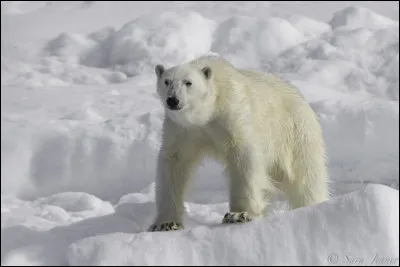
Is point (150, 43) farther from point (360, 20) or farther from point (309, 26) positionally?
point (360, 20)

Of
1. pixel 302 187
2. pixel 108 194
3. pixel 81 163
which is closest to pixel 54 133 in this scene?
pixel 81 163

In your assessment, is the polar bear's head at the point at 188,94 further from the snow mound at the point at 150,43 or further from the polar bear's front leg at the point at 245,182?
the snow mound at the point at 150,43

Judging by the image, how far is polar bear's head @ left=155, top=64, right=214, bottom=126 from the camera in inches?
156

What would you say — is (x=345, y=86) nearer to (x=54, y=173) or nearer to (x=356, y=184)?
(x=356, y=184)

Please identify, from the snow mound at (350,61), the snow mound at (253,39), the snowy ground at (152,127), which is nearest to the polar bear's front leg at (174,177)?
the snowy ground at (152,127)

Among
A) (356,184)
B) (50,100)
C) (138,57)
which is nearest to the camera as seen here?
(356,184)

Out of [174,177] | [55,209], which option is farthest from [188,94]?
[55,209]

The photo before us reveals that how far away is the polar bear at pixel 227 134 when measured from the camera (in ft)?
13.0

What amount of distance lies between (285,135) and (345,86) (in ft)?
18.2

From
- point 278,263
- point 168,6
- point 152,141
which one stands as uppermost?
point 168,6

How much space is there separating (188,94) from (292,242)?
4.11 feet

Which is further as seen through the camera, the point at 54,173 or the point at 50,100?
the point at 50,100

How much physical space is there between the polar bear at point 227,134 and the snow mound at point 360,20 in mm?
7765

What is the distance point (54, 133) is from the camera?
794 cm
